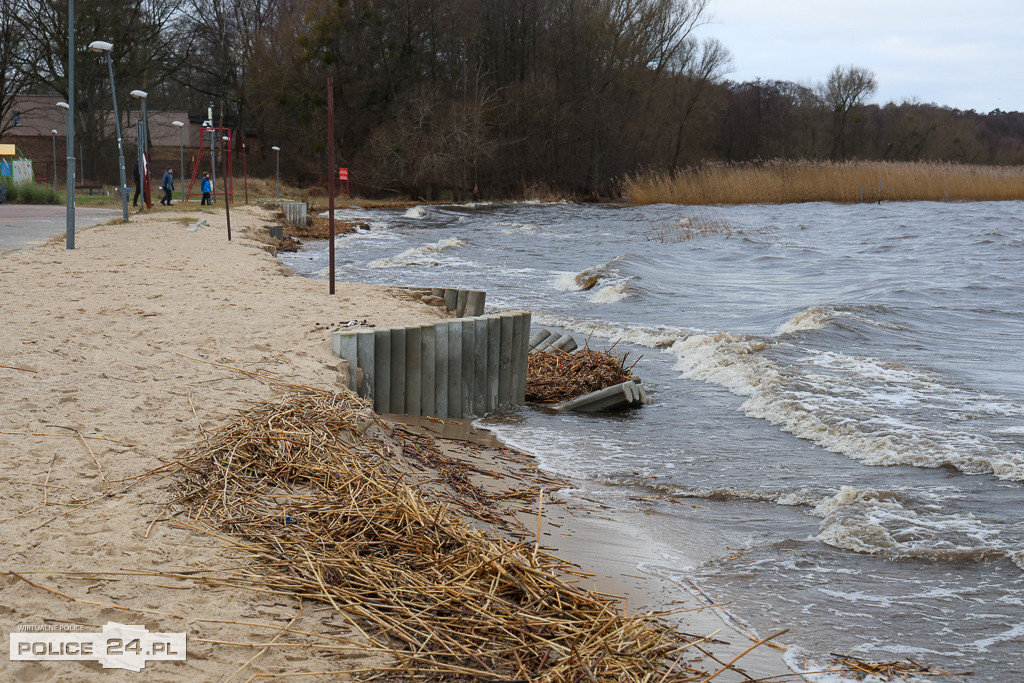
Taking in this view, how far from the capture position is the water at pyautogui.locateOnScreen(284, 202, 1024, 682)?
4.39 metres

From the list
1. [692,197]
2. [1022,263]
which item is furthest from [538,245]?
[692,197]

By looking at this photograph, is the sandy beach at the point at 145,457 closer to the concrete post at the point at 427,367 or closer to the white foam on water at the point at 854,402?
the concrete post at the point at 427,367

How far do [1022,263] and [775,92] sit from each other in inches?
2487

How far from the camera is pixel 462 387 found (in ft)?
24.1

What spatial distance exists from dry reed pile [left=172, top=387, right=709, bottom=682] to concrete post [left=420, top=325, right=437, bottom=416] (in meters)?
2.29

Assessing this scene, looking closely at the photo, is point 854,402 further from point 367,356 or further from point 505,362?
point 367,356

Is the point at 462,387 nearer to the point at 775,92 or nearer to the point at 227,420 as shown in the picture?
the point at 227,420

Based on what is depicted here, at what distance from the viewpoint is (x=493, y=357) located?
7.74m

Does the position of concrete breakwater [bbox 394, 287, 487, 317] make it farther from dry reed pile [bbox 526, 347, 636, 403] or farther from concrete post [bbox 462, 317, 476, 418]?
concrete post [bbox 462, 317, 476, 418]

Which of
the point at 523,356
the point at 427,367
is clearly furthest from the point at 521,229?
the point at 427,367

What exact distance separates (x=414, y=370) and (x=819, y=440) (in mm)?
3546

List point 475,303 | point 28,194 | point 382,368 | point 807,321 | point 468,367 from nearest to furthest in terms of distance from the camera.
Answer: point 382,368
point 468,367
point 475,303
point 807,321
point 28,194

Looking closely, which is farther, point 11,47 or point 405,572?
point 11,47

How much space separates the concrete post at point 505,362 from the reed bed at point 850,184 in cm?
3689
